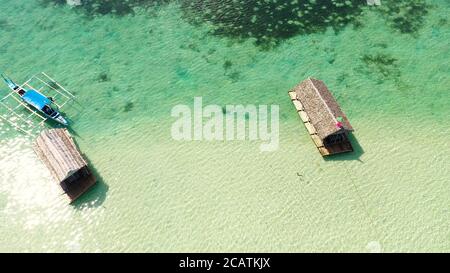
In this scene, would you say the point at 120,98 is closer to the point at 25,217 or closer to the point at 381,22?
the point at 25,217

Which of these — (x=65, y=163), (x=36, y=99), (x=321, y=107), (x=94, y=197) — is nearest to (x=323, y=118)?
(x=321, y=107)

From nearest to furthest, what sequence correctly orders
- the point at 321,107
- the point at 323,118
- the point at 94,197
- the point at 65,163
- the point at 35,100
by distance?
the point at 65,163 < the point at 94,197 < the point at 323,118 < the point at 321,107 < the point at 35,100

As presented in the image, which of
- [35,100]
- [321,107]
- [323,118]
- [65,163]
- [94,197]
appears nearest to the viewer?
[65,163]

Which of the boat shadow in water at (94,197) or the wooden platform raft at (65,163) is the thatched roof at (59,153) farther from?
the boat shadow in water at (94,197)

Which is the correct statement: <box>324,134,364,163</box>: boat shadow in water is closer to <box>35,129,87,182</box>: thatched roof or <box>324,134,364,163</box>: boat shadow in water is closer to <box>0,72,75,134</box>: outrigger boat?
<box>35,129,87,182</box>: thatched roof

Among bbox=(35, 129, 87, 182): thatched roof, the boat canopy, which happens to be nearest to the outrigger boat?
the boat canopy

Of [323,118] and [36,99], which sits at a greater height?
[36,99]

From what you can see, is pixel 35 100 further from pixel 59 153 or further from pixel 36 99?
pixel 59 153
